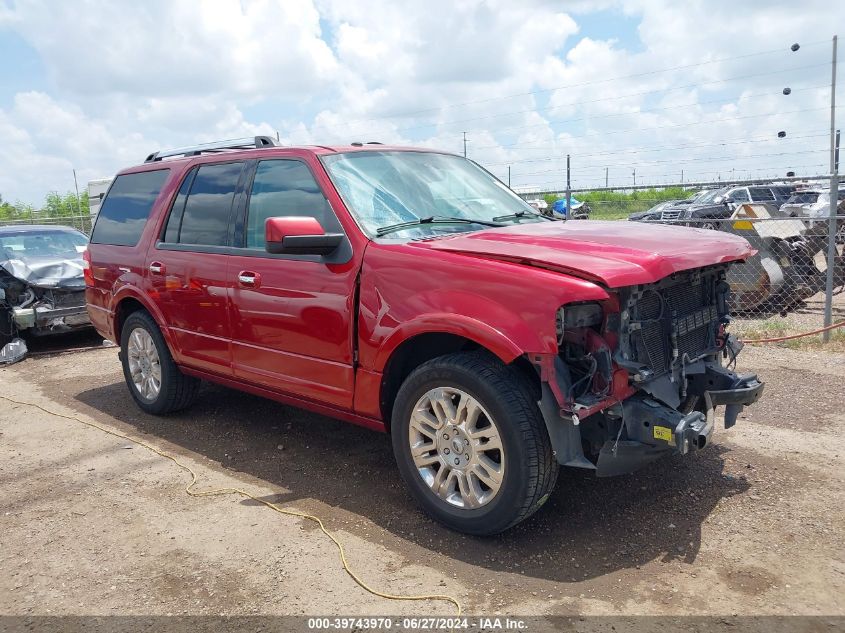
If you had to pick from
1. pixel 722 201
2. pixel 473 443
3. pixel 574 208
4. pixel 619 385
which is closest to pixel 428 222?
pixel 473 443

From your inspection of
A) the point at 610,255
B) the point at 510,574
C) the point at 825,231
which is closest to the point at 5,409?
the point at 510,574

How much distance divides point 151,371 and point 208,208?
5.26 ft

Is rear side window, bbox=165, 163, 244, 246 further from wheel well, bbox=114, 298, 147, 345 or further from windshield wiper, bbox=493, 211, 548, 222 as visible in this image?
windshield wiper, bbox=493, 211, 548, 222

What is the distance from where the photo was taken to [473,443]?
3.42m

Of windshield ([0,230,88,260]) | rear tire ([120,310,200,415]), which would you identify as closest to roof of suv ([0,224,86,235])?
windshield ([0,230,88,260])

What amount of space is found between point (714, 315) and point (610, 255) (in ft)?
3.55

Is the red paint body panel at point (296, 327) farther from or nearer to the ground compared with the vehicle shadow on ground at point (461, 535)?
farther from the ground

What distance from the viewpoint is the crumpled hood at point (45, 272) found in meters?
8.64

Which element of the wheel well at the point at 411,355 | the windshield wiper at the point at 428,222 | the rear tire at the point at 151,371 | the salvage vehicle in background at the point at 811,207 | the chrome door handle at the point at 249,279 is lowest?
the rear tire at the point at 151,371

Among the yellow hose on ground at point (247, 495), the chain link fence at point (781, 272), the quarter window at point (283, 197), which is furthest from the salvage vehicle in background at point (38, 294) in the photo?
the chain link fence at point (781, 272)

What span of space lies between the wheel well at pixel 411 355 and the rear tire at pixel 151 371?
2367 millimetres

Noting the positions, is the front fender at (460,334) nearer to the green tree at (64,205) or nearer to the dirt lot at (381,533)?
the dirt lot at (381,533)

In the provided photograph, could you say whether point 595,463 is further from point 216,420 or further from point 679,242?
point 216,420

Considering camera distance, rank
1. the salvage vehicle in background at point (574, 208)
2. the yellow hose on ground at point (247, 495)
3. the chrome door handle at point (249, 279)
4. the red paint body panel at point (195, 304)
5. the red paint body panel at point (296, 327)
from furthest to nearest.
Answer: the salvage vehicle in background at point (574, 208) → the red paint body panel at point (195, 304) → the chrome door handle at point (249, 279) → the red paint body panel at point (296, 327) → the yellow hose on ground at point (247, 495)
